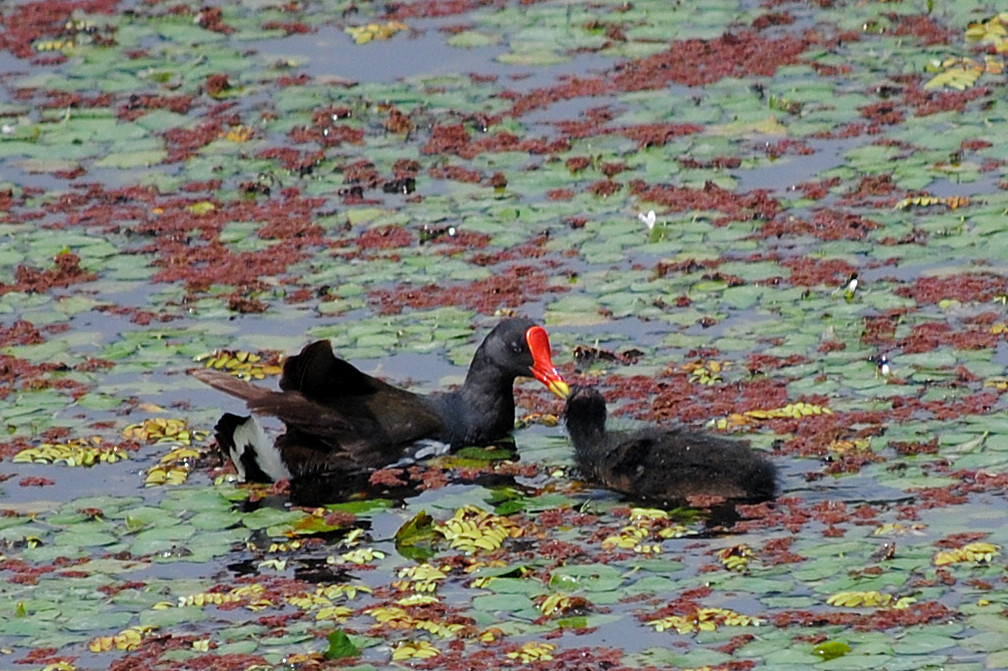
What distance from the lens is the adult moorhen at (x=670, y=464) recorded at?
7.30 meters

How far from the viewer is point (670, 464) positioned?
7.43 metres

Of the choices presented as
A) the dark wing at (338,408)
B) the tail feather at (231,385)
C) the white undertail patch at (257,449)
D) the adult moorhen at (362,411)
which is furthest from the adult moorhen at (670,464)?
the tail feather at (231,385)

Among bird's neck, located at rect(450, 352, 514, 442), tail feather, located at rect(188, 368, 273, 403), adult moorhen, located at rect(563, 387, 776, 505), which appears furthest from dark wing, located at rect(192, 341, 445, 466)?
adult moorhen, located at rect(563, 387, 776, 505)

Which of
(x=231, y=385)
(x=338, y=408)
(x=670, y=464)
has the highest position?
(x=231, y=385)

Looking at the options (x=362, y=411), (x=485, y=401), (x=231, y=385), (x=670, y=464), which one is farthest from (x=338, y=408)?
(x=670, y=464)

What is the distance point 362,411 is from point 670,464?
1.27 m

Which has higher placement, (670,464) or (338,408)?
(338,408)

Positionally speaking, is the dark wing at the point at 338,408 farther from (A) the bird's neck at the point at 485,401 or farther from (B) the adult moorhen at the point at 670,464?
(B) the adult moorhen at the point at 670,464

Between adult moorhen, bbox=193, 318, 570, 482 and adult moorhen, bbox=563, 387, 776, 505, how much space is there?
50 centimetres

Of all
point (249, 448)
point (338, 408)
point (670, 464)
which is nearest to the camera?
point (670, 464)

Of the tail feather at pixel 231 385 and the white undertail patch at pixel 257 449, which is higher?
the tail feather at pixel 231 385

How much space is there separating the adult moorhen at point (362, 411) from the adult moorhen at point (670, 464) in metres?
0.50

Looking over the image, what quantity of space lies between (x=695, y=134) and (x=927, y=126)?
3.72 ft

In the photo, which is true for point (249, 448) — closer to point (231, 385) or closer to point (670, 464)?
point (231, 385)
